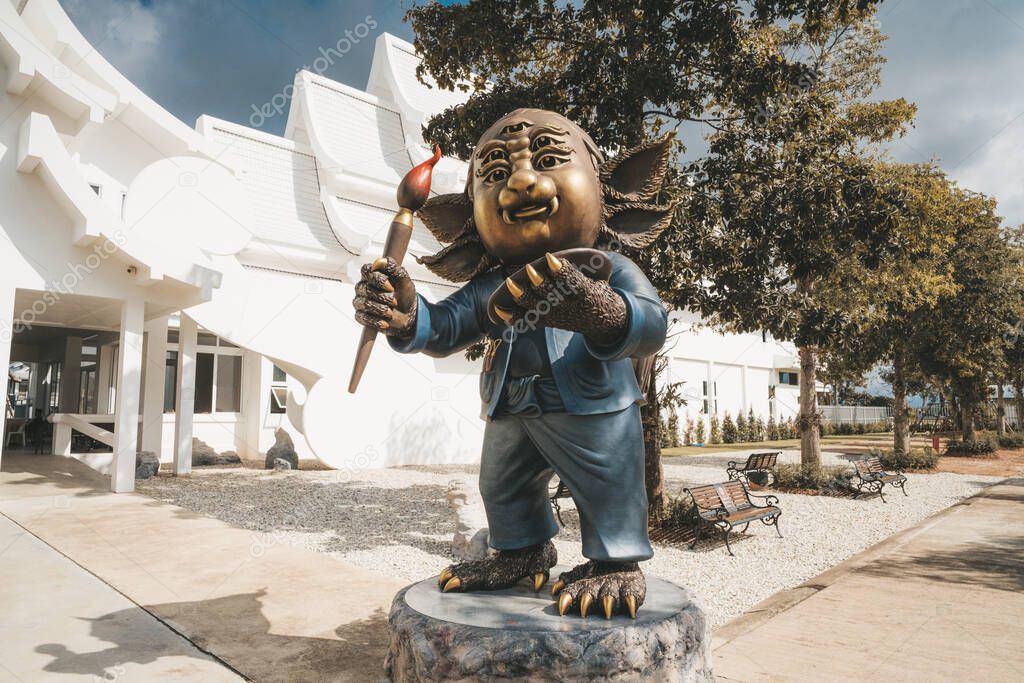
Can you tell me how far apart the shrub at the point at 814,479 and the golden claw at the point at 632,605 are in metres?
10.4

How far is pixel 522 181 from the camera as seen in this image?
→ 2.08m

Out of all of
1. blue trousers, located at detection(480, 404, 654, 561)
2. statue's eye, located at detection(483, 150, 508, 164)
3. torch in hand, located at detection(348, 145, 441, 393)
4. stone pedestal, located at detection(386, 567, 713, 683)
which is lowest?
stone pedestal, located at detection(386, 567, 713, 683)

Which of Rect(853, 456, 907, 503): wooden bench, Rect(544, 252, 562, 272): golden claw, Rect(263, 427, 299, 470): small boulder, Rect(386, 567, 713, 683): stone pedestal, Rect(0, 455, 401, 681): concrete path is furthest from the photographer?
Rect(263, 427, 299, 470): small boulder

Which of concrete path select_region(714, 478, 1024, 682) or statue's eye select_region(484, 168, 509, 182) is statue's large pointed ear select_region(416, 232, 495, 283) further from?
concrete path select_region(714, 478, 1024, 682)

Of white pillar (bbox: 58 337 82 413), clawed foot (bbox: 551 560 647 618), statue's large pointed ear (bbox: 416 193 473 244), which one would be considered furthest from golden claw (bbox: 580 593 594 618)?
white pillar (bbox: 58 337 82 413)

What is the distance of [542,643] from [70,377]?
609 inches

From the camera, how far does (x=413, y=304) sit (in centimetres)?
209

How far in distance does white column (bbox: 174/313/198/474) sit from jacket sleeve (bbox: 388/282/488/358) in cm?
972

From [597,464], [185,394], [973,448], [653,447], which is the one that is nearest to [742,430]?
[973,448]

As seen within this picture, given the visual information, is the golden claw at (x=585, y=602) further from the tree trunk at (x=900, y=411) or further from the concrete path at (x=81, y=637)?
the tree trunk at (x=900, y=411)

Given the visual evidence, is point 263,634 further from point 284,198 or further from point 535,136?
point 284,198

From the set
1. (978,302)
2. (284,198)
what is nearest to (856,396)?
(978,302)

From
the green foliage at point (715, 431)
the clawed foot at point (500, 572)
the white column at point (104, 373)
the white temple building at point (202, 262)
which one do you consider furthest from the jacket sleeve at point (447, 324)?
the green foliage at point (715, 431)

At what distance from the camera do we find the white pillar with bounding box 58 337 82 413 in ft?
45.2
